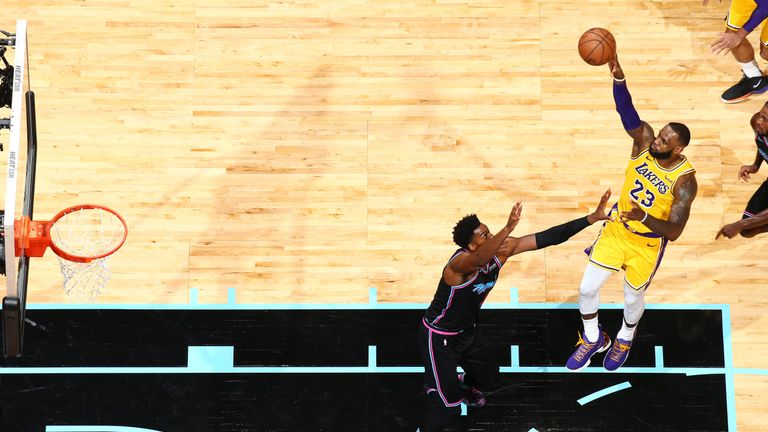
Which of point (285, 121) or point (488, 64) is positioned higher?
point (488, 64)

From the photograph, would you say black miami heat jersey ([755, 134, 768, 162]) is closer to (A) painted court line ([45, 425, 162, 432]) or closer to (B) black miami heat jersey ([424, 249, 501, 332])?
(B) black miami heat jersey ([424, 249, 501, 332])

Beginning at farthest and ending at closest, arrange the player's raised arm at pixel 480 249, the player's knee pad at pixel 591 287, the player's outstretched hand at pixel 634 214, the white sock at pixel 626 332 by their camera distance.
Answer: the white sock at pixel 626 332, the player's knee pad at pixel 591 287, the player's outstretched hand at pixel 634 214, the player's raised arm at pixel 480 249

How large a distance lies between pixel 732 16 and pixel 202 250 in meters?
5.19

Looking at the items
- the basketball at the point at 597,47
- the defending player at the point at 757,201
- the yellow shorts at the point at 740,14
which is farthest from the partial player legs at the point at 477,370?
the yellow shorts at the point at 740,14

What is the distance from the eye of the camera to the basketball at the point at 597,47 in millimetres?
7574

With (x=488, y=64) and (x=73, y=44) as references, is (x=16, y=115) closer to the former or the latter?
(x=73, y=44)

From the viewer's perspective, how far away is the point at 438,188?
8.70 m

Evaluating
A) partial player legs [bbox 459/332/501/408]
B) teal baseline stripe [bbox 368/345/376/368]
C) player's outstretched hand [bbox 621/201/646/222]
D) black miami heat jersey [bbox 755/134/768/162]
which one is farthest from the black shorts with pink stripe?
teal baseline stripe [bbox 368/345/376/368]

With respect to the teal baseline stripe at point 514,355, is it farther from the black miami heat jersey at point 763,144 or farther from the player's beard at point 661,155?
the black miami heat jersey at point 763,144

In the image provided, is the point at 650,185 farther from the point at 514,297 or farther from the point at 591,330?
the point at 514,297

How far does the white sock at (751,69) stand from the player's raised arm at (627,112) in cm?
178

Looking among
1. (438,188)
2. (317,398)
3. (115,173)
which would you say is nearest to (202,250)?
(115,173)

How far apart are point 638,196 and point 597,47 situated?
1251 mm

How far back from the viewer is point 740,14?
8.28m
